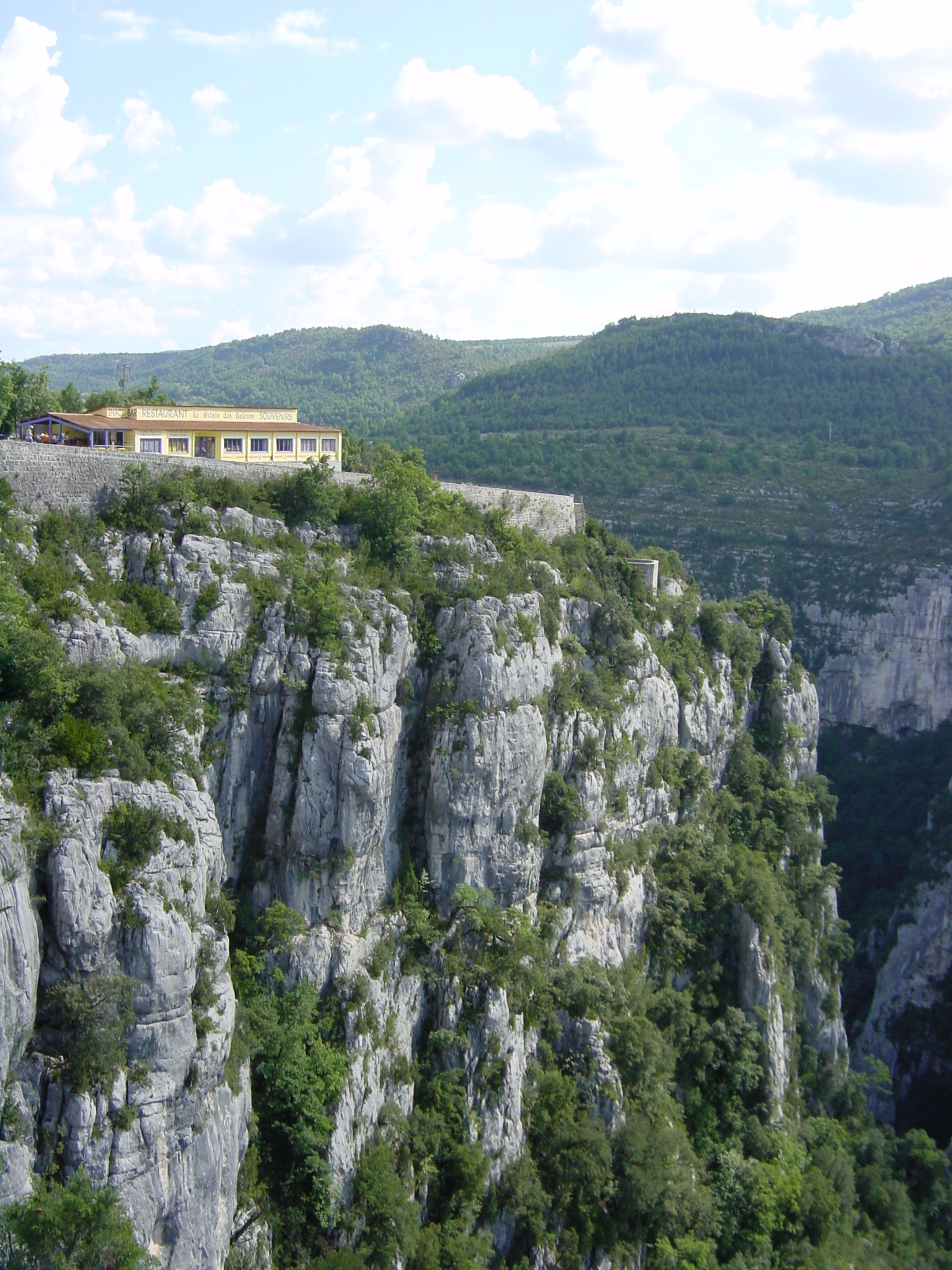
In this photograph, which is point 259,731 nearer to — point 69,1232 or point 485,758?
point 485,758

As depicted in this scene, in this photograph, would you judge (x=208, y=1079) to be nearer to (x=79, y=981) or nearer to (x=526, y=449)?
(x=79, y=981)

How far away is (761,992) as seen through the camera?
44.6 metres

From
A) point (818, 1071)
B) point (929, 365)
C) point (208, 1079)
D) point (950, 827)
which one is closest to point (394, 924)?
point (208, 1079)

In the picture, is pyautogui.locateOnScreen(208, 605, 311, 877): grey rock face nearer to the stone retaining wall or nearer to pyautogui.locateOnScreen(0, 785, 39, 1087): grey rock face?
the stone retaining wall

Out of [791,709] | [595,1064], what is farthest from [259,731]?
[791,709]

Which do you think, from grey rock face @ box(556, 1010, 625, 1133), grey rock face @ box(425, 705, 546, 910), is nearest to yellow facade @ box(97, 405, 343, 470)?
grey rock face @ box(425, 705, 546, 910)

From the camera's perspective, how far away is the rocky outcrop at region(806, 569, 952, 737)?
236 feet

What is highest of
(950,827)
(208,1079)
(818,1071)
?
(208,1079)

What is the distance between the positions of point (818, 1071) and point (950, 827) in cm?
1733

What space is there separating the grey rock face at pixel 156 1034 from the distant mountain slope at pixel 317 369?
79918 mm

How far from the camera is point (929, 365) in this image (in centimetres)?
9888

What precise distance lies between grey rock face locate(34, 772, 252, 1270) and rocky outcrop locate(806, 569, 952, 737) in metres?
56.0

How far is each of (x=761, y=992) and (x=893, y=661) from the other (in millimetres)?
35087

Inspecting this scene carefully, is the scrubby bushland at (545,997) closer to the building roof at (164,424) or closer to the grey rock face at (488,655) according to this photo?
the grey rock face at (488,655)
